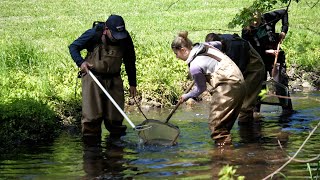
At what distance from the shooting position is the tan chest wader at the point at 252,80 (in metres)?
11.0

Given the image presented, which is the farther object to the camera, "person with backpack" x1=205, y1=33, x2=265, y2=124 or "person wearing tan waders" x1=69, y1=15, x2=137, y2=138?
"person with backpack" x1=205, y1=33, x2=265, y2=124

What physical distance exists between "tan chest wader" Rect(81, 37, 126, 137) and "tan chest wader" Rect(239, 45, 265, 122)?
→ 2206 millimetres

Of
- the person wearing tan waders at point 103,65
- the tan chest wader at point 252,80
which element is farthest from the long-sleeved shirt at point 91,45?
the tan chest wader at point 252,80

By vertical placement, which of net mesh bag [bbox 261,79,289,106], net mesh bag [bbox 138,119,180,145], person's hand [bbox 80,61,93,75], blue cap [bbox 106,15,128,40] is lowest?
net mesh bag [bbox 138,119,180,145]

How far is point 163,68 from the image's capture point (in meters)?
13.6

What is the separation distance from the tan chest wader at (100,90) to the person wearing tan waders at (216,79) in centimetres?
101

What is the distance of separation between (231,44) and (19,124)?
9.75 feet

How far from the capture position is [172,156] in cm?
909

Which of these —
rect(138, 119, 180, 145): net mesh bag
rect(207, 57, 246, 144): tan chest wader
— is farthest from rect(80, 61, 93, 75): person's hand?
rect(207, 57, 246, 144): tan chest wader

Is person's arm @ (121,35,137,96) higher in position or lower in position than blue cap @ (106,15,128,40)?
lower

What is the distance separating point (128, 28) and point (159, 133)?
11333 mm

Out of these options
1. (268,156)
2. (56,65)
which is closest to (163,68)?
(56,65)

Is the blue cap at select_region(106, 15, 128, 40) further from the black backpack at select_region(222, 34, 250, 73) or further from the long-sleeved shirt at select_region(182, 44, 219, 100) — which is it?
the black backpack at select_region(222, 34, 250, 73)

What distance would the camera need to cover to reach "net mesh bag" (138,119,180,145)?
9461mm
